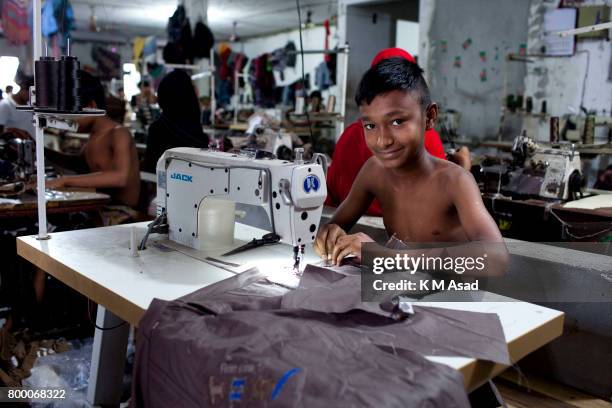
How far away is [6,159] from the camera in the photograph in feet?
10.8

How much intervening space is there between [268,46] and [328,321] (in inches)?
507

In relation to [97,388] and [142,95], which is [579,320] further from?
[142,95]

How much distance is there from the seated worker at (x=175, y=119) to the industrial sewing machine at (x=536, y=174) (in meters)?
1.98

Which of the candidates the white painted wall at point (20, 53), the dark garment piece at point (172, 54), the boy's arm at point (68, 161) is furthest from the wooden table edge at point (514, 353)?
the white painted wall at point (20, 53)

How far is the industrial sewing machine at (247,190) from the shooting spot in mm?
1605

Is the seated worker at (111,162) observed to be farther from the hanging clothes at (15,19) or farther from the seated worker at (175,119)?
the hanging clothes at (15,19)

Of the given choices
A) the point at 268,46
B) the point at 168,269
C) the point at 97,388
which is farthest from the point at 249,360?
the point at 268,46

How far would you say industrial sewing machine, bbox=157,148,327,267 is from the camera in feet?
5.27

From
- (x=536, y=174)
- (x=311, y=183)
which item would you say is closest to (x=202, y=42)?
(x=536, y=174)

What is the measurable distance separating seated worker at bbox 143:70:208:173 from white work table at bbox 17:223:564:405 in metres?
1.87

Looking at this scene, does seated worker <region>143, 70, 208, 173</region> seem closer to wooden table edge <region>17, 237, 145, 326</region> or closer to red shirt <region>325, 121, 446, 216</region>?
red shirt <region>325, 121, 446, 216</region>

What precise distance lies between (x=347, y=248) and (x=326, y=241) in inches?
5.8

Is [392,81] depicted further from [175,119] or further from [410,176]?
[175,119]

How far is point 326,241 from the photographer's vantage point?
1.75 m
